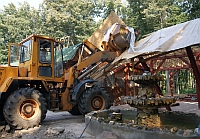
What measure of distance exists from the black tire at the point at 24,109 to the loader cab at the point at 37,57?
34.0 inches

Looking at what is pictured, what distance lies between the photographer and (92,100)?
26.4 feet

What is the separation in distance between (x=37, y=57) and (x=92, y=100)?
2503 mm

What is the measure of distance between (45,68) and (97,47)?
8.01 feet

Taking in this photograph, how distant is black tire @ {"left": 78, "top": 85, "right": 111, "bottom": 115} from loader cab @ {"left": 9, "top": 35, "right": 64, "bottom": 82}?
3.83ft

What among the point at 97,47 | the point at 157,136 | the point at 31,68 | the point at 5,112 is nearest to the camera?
the point at 157,136

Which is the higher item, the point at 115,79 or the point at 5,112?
the point at 115,79

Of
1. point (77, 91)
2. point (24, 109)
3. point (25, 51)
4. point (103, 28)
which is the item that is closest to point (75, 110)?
point (77, 91)

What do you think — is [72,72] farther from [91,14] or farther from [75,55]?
[91,14]

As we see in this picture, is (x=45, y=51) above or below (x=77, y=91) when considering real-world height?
above

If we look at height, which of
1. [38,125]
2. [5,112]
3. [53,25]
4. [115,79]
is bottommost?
[38,125]

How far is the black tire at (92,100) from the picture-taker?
7688 millimetres

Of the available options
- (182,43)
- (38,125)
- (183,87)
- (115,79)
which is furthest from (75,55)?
(183,87)

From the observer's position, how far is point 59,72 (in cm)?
810

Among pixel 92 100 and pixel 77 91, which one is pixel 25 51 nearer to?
pixel 77 91
